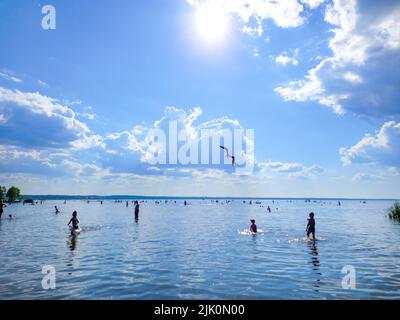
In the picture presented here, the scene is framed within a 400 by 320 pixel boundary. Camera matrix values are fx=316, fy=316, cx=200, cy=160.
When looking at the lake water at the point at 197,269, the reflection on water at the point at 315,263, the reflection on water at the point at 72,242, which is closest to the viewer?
the lake water at the point at 197,269

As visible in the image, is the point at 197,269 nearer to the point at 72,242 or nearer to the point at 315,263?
the point at 315,263

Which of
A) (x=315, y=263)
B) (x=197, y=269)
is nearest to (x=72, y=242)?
(x=197, y=269)

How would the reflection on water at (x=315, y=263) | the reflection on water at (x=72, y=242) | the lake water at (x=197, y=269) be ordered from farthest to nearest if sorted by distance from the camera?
the reflection on water at (x=72, y=242) < the reflection on water at (x=315, y=263) < the lake water at (x=197, y=269)

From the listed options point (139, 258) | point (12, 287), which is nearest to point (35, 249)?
point (139, 258)

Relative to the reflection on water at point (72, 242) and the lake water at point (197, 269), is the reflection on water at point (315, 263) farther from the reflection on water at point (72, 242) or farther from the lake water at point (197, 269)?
the reflection on water at point (72, 242)

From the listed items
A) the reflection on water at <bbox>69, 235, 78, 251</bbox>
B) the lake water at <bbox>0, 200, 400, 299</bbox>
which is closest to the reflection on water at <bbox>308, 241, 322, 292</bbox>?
the lake water at <bbox>0, 200, 400, 299</bbox>

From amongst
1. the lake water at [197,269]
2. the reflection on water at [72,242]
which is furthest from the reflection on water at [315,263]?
the reflection on water at [72,242]

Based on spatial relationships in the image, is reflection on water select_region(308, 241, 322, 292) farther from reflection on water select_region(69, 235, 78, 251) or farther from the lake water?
reflection on water select_region(69, 235, 78, 251)

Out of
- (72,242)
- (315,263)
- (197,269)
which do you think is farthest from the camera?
(72,242)

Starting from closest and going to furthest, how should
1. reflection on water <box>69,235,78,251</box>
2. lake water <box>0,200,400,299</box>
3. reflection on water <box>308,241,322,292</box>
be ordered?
lake water <box>0,200,400,299</box> → reflection on water <box>308,241,322,292</box> → reflection on water <box>69,235,78,251</box>

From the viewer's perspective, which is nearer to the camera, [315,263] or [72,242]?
[315,263]

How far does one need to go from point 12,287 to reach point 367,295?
14.6 m

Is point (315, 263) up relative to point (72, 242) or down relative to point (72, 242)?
up
